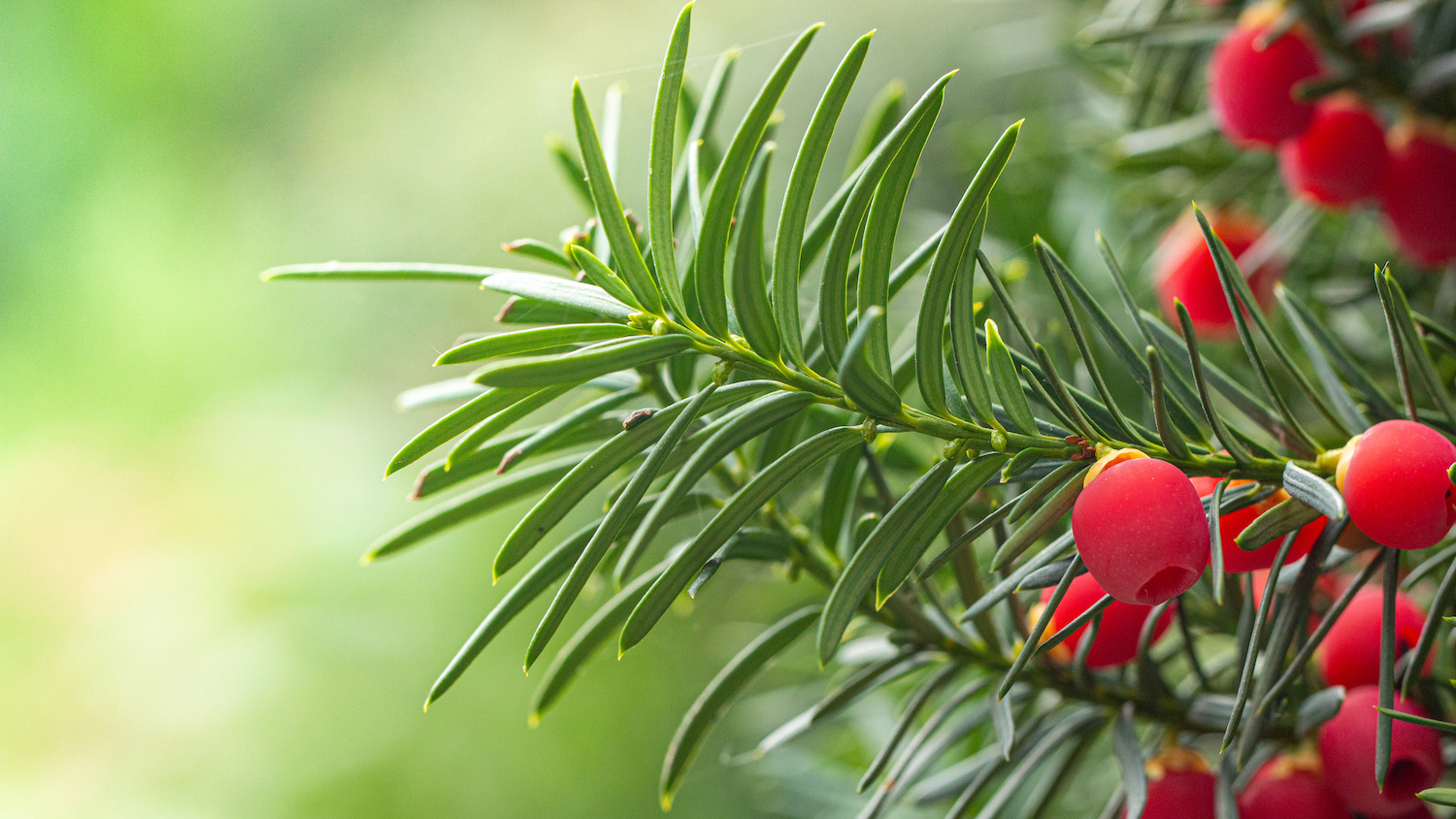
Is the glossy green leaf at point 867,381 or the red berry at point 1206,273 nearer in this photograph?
the glossy green leaf at point 867,381

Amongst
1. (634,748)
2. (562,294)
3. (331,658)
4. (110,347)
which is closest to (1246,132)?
→ (562,294)

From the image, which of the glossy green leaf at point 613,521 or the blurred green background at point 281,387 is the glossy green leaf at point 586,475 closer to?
the glossy green leaf at point 613,521

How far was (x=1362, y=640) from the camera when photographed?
0.24 metres

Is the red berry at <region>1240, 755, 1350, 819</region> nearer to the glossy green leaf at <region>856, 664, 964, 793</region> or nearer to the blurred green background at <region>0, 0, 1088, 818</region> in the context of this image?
the glossy green leaf at <region>856, 664, 964, 793</region>

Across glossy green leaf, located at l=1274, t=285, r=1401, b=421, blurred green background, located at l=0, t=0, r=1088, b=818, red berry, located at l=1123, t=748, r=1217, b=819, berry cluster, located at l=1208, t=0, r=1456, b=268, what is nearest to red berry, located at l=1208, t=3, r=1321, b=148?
berry cluster, located at l=1208, t=0, r=1456, b=268

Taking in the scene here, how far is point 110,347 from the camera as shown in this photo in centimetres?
103

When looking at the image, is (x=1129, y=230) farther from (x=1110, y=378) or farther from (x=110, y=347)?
(x=110, y=347)

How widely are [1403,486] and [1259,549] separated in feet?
0.11

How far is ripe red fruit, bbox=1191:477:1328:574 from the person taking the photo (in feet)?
0.70

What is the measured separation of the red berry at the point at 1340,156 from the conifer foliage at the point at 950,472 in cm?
12

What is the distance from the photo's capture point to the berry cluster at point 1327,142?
33cm

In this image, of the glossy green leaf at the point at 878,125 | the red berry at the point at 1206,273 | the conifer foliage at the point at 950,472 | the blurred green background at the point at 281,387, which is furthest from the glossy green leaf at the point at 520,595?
the blurred green background at the point at 281,387

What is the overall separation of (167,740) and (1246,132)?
3.41ft

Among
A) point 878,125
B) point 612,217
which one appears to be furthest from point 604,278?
point 878,125
